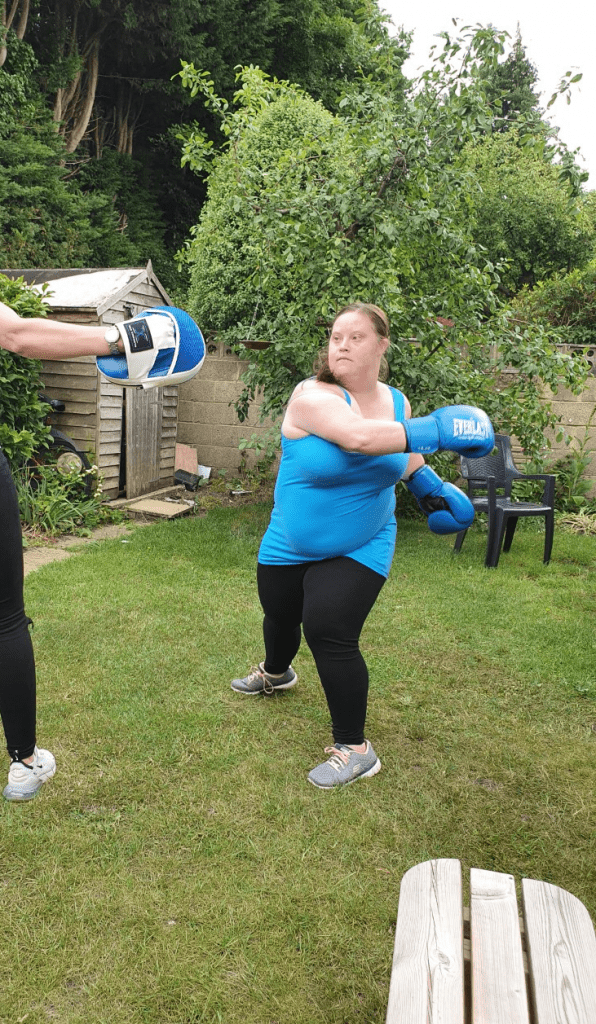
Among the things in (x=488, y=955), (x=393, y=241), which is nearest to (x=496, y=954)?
(x=488, y=955)

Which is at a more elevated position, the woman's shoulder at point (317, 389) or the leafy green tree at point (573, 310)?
the leafy green tree at point (573, 310)

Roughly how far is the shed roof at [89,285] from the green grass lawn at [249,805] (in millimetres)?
3353

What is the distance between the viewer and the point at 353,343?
243 cm

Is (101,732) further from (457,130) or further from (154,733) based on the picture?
(457,130)

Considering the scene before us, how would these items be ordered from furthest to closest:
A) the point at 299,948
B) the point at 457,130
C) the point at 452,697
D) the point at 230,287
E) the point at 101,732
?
the point at 230,287 → the point at 457,130 → the point at 452,697 → the point at 101,732 → the point at 299,948

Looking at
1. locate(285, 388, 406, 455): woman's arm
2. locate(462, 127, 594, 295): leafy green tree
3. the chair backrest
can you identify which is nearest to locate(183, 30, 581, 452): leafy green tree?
the chair backrest

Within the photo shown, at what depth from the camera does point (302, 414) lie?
7.80 feet

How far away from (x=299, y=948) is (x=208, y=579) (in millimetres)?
3293

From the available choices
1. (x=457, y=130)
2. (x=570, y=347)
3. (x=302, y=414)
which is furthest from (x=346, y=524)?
(x=570, y=347)

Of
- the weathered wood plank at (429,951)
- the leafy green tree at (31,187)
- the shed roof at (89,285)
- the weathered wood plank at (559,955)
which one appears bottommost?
the weathered wood plank at (429,951)

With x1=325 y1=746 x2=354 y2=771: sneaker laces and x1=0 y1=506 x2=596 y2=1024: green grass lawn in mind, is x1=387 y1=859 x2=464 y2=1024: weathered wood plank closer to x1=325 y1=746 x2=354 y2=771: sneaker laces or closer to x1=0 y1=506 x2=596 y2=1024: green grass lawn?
x1=0 y1=506 x2=596 y2=1024: green grass lawn

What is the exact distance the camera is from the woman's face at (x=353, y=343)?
2422 millimetres

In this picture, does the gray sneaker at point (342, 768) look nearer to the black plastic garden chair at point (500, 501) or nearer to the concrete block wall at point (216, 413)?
the black plastic garden chair at point (500, 501)

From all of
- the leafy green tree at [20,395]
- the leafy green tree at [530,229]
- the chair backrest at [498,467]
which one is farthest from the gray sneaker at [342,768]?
the leafy green tree at [530,229]
